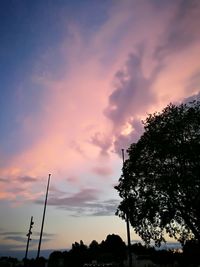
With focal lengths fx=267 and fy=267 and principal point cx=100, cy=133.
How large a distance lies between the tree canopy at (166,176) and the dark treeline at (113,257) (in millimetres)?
4190

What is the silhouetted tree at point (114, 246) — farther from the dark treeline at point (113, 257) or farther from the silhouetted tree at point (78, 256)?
the silhouetted tree at point (78, 256)

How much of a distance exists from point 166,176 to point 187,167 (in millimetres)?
2191

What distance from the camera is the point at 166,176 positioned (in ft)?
86.4

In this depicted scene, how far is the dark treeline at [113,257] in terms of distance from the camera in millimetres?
74931

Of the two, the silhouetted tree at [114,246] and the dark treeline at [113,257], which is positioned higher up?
the silhouetted tree at [114,246]

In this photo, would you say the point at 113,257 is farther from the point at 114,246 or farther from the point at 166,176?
the point at 166,176

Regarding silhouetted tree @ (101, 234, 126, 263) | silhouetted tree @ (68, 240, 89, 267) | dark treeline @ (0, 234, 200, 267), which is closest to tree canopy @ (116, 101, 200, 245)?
dark treeline @ (0, 234, 200, 267)

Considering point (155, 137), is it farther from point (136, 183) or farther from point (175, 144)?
point (136, 183)

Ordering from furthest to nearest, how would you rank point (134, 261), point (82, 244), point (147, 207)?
point (82, 244)
point (134, 261)
point (147, 207)

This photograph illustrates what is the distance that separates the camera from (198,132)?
89.2ft

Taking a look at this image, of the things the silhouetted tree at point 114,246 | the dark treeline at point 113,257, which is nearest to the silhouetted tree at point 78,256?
the dark treeline at point 113,257

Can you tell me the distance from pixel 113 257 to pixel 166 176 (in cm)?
9087

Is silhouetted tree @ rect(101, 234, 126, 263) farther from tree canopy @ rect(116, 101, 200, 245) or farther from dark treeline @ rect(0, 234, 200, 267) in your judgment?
tree canopy @ rect(116, 101, 200, 245)

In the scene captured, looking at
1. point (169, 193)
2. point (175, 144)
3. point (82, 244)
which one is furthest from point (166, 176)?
point (82, 244)
